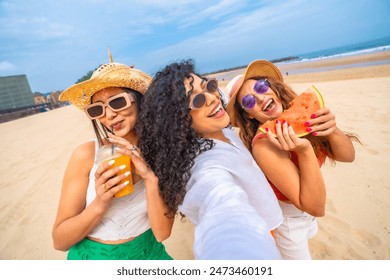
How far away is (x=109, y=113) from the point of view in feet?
5.94

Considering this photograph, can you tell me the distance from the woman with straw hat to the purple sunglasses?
96cm

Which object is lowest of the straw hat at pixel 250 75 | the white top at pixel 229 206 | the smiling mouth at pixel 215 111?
the white top at pixel 229 206

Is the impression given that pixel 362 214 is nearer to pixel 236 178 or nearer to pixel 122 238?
pixel 236 178

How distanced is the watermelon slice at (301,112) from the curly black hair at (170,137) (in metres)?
0.55

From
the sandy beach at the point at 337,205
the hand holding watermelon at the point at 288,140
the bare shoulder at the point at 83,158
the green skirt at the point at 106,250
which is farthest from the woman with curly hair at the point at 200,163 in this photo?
the sandy beach at the point at 337,205

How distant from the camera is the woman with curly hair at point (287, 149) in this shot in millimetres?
1570

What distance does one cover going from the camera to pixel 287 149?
1479mm

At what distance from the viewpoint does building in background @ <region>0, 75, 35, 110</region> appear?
371 ft

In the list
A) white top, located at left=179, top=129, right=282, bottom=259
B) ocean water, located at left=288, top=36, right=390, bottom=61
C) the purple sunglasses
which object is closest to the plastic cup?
white top, located at left=179, top=129, right=282, bottom=259

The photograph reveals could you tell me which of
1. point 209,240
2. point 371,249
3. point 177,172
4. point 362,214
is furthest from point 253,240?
point 362,214

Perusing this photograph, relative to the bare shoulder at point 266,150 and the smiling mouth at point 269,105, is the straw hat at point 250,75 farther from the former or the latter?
the bare shoulder at point 266,150

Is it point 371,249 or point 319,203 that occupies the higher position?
point 319,203
